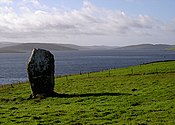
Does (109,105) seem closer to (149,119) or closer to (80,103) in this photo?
(80,103)

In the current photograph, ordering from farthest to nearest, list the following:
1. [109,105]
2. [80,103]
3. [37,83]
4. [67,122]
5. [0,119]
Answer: [37,83] → [80,103] → [109,105] → [0,119] → [67,122]

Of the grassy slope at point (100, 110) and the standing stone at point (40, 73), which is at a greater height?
the standing stone at point (40, 73)

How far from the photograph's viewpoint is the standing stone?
35.7 metres

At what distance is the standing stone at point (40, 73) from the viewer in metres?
35.7

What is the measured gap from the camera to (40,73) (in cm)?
3578

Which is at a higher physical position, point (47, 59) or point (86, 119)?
point (47, 59)

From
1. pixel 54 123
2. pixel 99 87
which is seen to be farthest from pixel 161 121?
pixel 99 87

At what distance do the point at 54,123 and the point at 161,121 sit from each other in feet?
21.4

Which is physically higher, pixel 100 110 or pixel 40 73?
pixel 40 73

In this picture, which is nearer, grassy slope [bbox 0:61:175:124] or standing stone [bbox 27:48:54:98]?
grassy slope [bbox 0:61:175:124]

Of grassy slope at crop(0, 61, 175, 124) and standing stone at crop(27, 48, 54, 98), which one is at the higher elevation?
standing stone at crop(27, 48, 54, 98)

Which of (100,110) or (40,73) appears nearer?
(100,110)

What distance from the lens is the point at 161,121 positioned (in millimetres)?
20016

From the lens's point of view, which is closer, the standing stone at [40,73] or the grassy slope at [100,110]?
the grassy slope at [100,110]
